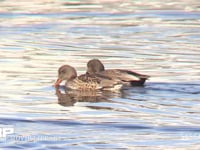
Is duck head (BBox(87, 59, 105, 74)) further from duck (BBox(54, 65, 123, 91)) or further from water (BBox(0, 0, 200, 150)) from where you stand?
water (BBox(0, 0, 200, 150))

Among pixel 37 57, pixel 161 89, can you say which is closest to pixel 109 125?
pixel 161 89

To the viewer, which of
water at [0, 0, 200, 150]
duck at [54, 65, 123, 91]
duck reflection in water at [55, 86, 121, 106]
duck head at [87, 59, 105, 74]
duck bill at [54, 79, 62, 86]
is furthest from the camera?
duck head at [87, 59, 105, 74]

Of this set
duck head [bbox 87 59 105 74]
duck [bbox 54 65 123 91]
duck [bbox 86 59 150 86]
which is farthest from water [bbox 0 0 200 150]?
duck head [bbox 87 59 105 74]

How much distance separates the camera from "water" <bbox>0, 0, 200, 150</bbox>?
1191 cm

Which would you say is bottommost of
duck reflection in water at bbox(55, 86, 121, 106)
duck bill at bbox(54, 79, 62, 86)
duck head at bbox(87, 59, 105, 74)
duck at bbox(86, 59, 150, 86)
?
duck reflection in water at bbox(55, 86, 121, 106)

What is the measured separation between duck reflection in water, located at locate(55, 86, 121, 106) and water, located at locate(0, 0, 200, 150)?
0.05 ft

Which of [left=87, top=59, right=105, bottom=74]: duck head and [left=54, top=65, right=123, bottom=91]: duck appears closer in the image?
[left=54, top=65, right=123, bottom=91]: duck

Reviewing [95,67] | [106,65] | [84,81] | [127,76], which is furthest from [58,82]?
[106,65]

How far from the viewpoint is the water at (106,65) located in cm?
1191

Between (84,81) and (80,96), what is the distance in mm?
607

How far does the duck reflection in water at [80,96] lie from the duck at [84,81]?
4.1 inches

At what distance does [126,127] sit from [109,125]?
9.1 inches

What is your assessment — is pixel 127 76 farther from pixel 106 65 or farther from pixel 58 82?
pixel 106 65

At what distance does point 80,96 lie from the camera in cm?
1561
